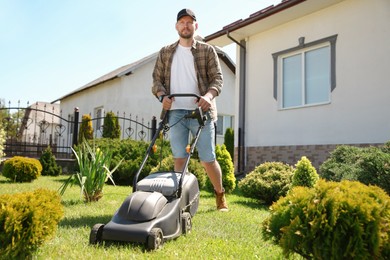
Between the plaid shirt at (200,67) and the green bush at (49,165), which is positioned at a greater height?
the plaid shirt at (200,67)

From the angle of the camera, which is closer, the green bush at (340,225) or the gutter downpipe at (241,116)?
the green bush at (340,225)

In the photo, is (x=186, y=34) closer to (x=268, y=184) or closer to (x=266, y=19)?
(x=268, y=184)

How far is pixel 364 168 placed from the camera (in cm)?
481

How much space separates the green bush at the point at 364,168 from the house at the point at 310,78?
2.08m

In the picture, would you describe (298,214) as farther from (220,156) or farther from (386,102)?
(386,102)

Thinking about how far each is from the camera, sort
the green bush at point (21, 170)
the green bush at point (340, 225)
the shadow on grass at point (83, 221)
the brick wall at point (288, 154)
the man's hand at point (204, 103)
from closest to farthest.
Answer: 1. the green bush at point (340, 225)
2. the shadow on grass at point (83, 221)
3. the man's hand at point (204, 103)
4. the green bush at point (21, 170)
5. the brick wall at point (288, 154)

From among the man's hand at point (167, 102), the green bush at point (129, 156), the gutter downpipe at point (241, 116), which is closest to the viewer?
the man's hand at point (167, 102)

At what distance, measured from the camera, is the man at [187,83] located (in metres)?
4.02

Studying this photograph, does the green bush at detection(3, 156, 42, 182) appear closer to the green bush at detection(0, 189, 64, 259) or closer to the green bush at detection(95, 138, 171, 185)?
the green bush at detection(95, 138, 171, 185)

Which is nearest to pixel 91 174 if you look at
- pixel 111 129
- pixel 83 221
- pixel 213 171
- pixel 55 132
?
pixel 83 221

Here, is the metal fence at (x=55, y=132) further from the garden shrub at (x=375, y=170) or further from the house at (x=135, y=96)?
the garden shrub at (x=375, y=170)

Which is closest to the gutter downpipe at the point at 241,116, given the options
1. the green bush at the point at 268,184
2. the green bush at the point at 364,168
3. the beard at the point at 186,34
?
the green bush at the point at 268,184

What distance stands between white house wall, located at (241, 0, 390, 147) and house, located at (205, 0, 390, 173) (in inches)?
0.7

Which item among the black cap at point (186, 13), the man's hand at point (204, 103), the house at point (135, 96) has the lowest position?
the man's hand at point (204, 103)
